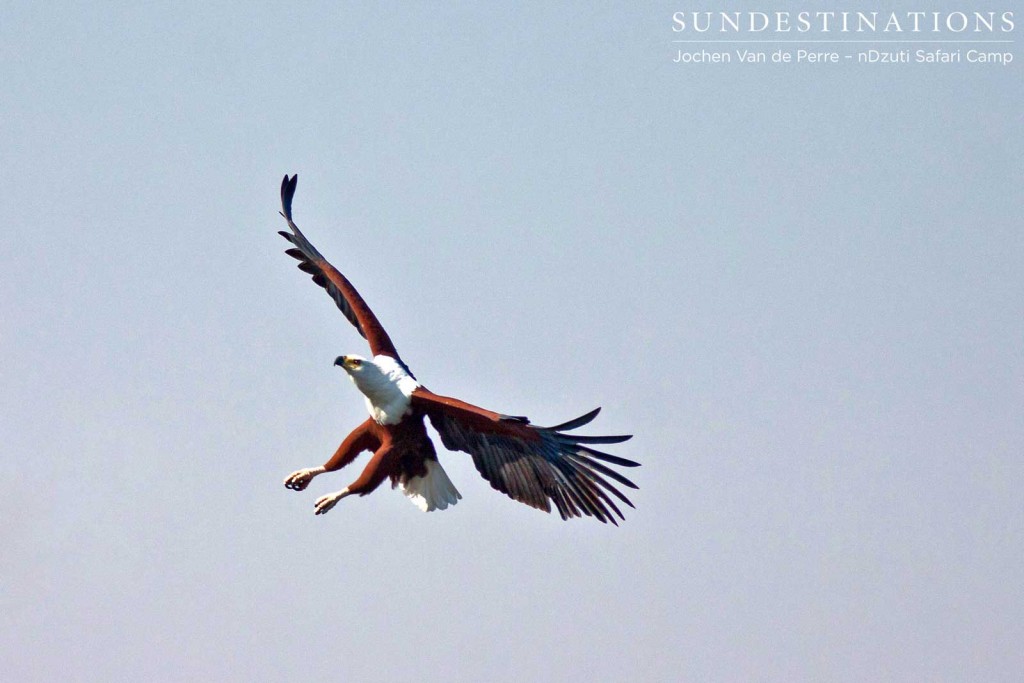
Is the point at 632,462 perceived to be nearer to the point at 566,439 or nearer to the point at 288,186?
the point at 566,439

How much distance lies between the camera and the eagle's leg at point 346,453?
16906 mm

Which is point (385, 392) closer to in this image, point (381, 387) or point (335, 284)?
point (381, 387)

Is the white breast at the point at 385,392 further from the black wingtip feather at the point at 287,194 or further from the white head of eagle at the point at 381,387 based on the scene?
the black wingtip feather at the point at 287,194

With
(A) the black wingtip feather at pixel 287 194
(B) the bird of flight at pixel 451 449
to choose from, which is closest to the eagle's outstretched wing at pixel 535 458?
(B) the bird of flight at pixel 451 449

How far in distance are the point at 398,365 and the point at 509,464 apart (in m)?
1.44

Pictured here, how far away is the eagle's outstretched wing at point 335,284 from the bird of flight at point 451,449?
0.25 metres

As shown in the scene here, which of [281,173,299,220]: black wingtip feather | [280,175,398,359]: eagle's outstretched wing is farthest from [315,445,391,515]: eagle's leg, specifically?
[281,173,299,220]: black wingtip feather

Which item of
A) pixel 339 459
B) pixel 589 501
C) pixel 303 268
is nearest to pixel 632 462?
pixel 589 501

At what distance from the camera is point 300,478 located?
16.9m

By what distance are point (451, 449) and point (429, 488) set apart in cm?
44

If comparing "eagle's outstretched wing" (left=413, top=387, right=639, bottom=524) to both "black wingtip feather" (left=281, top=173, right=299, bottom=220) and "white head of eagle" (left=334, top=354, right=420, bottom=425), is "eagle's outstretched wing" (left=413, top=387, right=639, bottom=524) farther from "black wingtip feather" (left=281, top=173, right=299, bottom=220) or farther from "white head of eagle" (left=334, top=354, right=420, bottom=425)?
"black wingtip feather" (left=281, top=173, right=299, bottom=220)

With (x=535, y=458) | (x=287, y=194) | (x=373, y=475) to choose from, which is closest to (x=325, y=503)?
(x=373, y=475)

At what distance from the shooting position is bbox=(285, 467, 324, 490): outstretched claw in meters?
16.9

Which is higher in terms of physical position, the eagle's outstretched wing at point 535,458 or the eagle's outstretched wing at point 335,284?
the eagle's outstretched wing at point 335,284
